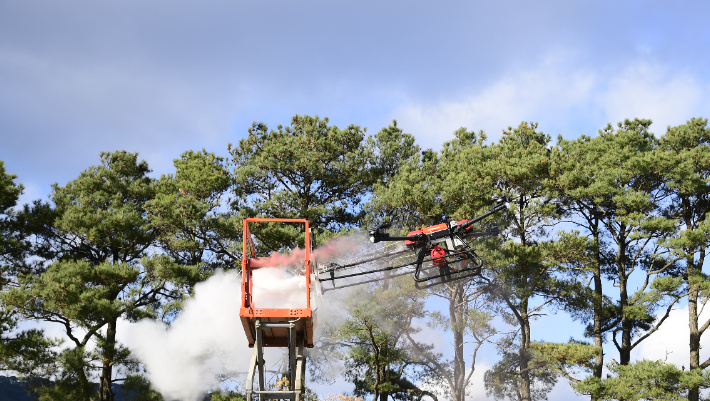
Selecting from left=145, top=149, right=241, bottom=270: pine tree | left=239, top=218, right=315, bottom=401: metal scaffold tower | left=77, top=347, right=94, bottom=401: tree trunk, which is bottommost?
left=77, top=347, right=94, bottom=401: tree trunk

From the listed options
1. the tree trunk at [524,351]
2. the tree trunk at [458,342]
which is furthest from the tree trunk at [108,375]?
the tree trunk at [524,351]

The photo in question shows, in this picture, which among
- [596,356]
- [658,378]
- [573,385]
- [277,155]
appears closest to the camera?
[658,378]

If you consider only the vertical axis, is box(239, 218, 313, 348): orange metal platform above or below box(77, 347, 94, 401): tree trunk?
above

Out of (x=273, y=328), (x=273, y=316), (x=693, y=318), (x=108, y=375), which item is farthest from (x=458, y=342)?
(x=273, y=316)

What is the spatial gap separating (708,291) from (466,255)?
1409 cm

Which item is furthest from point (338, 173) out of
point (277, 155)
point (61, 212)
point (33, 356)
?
point (33, 356)

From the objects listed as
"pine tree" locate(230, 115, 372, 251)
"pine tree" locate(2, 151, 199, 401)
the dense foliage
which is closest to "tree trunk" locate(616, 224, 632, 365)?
the dense foliage

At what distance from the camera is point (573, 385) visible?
69.6 ft

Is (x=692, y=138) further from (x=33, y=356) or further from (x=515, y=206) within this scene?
(x=33, y=356)

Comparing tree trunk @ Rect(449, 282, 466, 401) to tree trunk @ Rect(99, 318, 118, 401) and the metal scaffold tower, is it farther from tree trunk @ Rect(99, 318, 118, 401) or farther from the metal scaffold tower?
the metal scaffold tower

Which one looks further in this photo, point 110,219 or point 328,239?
point 110,219

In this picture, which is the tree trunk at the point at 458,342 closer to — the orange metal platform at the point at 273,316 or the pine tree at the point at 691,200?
the pine tree at the point at 691,200

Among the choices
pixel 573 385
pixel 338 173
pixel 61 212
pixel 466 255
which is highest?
pixel 338 173

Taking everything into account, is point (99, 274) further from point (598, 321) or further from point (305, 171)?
point (598, 321)
